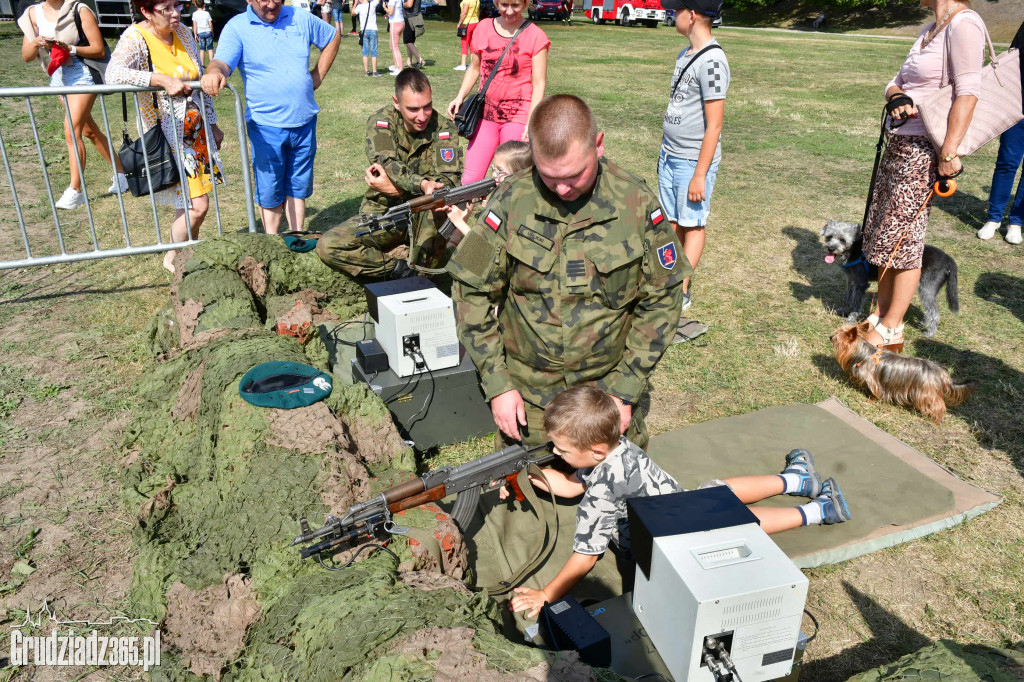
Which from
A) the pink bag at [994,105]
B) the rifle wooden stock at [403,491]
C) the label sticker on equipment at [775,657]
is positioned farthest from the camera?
the pink bag at [994,105]

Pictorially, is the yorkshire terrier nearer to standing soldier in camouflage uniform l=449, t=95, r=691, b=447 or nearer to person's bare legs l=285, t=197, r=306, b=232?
standing soldier in camouflage uniform l=449, t=95, r=691, b=447

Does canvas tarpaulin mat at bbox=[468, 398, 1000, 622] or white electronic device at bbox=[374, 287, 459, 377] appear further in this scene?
white electronic device at bbox=[374, 287, 459, 377]

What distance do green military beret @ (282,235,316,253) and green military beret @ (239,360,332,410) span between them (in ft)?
7.89

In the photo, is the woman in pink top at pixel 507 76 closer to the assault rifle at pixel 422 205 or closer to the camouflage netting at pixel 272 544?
the assault rifle at pixel 422 205

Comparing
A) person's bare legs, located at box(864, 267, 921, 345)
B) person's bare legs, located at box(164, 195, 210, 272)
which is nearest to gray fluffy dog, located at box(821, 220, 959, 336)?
person's bare legs, located at box(864, 267, 921, 345)

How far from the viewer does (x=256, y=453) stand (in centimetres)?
349

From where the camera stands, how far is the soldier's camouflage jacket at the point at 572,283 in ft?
11.3

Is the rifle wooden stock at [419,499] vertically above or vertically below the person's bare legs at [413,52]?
below

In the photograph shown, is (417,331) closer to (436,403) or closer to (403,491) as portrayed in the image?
(436,403)

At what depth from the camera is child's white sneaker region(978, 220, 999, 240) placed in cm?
841

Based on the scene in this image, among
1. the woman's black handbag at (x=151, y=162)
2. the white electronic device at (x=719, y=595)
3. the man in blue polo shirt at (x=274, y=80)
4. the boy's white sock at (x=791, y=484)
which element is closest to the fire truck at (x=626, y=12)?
the man in blue polo shirt at (x=274, y=80)

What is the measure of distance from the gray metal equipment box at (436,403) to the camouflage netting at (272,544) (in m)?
0.36

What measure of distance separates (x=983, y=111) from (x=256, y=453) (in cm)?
512

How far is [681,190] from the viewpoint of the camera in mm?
5625
